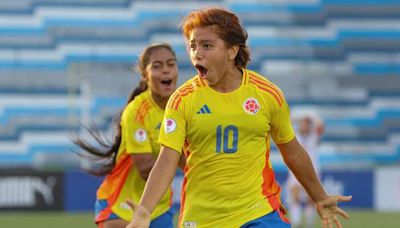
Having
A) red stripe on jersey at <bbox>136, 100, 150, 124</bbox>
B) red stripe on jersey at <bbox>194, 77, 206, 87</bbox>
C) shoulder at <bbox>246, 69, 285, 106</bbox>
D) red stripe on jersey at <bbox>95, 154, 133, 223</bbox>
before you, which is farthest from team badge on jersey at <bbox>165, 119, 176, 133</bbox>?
red stripe on jersey at <bbox>95, 154, 133, 223</bbox>

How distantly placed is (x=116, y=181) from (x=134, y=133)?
1.53 ft

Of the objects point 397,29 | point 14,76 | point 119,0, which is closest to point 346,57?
point 397,29

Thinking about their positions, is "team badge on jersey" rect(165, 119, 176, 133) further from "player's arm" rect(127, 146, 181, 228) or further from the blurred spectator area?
the blurred spectator area

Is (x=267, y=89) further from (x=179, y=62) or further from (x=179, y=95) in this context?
(x=179, y=62)

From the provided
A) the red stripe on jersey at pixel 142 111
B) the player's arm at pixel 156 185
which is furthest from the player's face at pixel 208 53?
the red stripe on jersey at pixel 142 111

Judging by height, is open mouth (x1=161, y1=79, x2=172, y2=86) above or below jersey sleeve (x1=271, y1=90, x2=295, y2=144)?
above

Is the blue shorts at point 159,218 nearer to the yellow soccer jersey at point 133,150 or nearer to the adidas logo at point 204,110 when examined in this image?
the yellow soccer jersey at point 133,150

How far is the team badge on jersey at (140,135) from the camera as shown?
7448mm

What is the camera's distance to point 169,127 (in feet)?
18.7

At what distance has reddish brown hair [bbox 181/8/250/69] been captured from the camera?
5.75 m

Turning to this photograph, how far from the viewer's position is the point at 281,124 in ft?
19.5

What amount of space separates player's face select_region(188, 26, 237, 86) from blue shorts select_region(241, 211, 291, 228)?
790 millimetres

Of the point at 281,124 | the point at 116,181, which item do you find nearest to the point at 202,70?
the point at 281,124

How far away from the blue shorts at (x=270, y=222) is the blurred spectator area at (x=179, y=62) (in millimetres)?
17462
